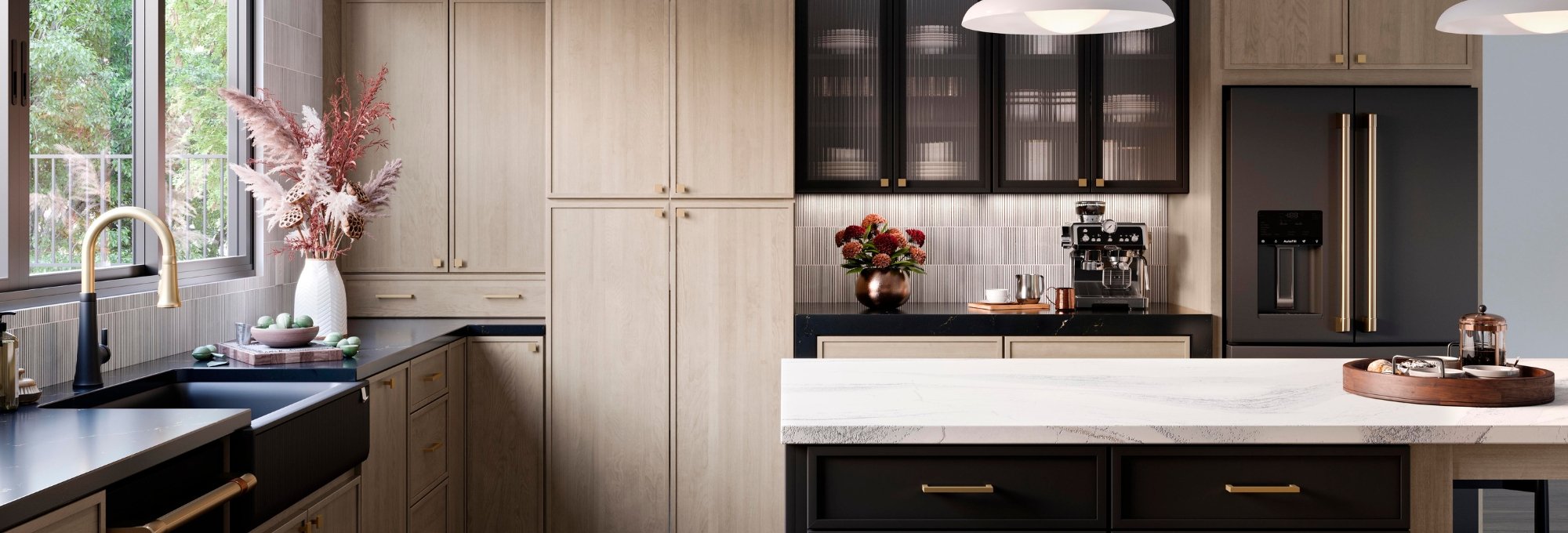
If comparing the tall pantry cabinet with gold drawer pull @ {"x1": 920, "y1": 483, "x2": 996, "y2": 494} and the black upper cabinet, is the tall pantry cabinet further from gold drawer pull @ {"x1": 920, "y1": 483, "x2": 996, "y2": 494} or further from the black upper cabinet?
gold drawer pull @ {"x1": 920, "y1": 483, "x2": 996, "y2": 494}

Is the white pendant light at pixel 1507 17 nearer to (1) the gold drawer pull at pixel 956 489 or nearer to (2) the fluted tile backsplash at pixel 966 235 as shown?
(1) the gold drawer pull at pixel 956 489

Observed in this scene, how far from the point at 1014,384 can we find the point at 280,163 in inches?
92.1

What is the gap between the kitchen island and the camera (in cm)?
175

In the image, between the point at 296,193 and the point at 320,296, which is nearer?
the point at 296,193

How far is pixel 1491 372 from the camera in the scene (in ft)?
6.49

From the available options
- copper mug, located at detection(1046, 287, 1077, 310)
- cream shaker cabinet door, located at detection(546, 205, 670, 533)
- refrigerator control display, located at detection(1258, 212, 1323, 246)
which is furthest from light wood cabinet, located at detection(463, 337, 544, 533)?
refrigerator control display, located at detection(1258, 212, 1323, 246)

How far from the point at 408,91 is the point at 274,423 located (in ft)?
6.92

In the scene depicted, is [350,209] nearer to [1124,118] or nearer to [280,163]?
[280,163]

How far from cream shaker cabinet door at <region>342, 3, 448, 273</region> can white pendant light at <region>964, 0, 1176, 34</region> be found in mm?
2532

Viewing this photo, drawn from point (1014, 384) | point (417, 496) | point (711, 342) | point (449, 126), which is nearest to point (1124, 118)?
point (711, 342)

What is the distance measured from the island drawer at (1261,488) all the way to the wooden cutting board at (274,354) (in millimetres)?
2141

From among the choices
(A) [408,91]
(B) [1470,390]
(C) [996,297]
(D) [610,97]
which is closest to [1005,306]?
(C) [996,297]

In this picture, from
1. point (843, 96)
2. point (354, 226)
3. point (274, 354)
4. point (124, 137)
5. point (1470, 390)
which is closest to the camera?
point (1470, 390)

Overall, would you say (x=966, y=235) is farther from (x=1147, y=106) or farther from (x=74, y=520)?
(x=74, y=520)
